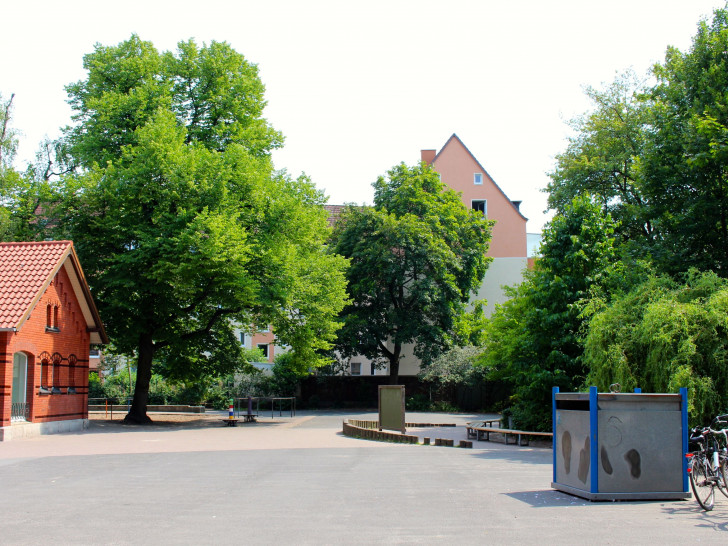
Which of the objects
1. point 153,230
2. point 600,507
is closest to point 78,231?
point 153,230

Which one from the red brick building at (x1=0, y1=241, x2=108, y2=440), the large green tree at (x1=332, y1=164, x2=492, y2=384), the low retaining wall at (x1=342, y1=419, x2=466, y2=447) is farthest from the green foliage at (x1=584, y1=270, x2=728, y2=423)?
the large green tree at (x1=332, y1=164, x2=492, y2=384)

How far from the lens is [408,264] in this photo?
44469 mm

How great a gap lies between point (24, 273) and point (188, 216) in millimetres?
5736

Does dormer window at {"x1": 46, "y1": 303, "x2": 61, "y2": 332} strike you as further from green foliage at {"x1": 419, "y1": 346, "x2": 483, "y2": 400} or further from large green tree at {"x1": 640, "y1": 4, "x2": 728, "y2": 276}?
green foliage at {"x1": 419, "y1": 346, "x2": 483, "y2": 400}

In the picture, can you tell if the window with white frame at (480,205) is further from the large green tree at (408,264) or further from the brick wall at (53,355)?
the brick wall at (53,355)

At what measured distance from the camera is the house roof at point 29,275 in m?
22.8

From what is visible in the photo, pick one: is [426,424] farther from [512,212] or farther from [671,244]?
[512,212]

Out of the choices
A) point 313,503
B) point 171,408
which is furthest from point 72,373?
point 313,503

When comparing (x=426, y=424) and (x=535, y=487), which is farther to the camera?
(x=426, y=424)

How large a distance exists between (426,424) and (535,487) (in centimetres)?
1926

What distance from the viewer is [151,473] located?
45.1 ft

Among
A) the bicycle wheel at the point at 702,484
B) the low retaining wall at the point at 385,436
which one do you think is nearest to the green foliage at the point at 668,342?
the low retaining wall at the point at 385,436

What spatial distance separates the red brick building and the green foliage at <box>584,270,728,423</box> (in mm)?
16976

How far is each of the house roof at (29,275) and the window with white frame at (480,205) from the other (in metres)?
34.5
